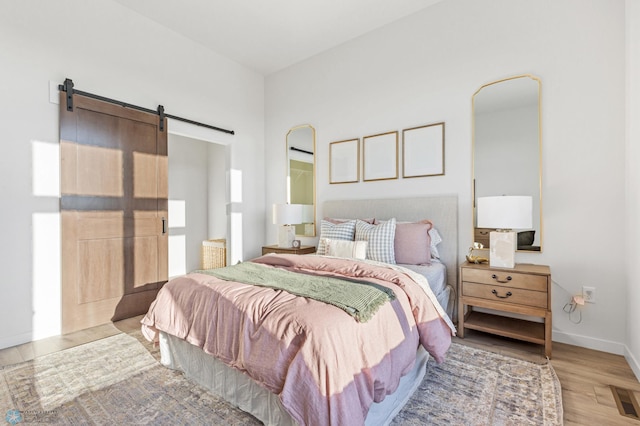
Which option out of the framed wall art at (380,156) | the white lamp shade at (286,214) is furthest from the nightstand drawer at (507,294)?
the white lamp shade at (286,214)

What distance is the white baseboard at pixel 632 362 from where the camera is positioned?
6.55 ft

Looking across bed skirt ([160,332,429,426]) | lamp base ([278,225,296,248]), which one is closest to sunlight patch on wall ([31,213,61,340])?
bed skirt ([160,332,429,426])

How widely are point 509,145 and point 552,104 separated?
1.43 feet

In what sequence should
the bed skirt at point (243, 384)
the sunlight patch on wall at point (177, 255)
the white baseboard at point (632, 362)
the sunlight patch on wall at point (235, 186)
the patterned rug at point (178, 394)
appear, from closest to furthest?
1. the bed skirt at point (243, 384)
2. the patterned rug at point (178, 394)
3. the white baseboard at point (632, 362)
4. the sunlight patch on wall at point (235, 186)
5. the sunlight patch on wall at point (177, 255)

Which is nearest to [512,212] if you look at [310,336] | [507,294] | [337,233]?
[507,294]

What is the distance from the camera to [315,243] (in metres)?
4.20

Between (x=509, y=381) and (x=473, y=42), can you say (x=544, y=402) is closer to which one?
(x=509, y=381)

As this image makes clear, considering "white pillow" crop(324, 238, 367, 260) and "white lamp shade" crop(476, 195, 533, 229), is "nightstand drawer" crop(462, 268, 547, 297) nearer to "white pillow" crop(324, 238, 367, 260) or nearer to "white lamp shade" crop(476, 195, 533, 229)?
"white lamp shade" crop(476, 195, 533, 229)

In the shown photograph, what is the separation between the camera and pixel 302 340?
1.31m

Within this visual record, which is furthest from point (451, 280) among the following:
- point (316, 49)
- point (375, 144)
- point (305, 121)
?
point (316, 49)

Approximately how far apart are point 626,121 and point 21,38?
4952 millimetres

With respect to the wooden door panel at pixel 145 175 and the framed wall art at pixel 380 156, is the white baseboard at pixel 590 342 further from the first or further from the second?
the wooden door panel at pixel 145 175

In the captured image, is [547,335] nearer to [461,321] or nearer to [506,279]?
[506,279]

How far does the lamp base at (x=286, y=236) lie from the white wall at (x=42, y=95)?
2.13 m
